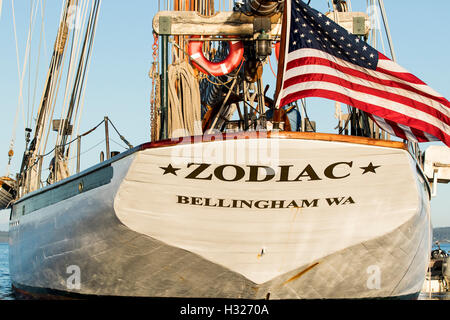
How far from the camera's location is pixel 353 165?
26.5ft

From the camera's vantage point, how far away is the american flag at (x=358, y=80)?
8367 millimetres

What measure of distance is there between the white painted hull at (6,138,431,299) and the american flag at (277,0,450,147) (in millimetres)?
753

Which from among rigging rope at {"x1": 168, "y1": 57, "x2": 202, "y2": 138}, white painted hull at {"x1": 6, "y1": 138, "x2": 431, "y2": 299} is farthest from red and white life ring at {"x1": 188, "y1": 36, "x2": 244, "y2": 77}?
white painted hull at {"x1": 6, "y1": 138, "x2": 431, "y2": 299}

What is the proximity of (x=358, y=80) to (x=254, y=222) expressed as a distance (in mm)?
2548

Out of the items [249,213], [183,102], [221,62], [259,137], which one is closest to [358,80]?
[259,137]

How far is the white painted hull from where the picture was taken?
7.96 metres

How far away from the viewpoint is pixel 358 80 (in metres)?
8.52

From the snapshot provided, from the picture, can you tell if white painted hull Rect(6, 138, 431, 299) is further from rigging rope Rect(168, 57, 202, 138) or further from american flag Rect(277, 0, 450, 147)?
rigging rope Rect(168, 57, 202, 138)

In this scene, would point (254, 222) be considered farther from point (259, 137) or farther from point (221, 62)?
point (221, 62)

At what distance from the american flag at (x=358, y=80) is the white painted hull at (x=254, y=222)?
0.75 meters

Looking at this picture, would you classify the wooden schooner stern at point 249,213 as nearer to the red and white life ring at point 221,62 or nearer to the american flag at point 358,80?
the american flag at point 358,80

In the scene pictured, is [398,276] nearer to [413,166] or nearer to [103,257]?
[413,166]

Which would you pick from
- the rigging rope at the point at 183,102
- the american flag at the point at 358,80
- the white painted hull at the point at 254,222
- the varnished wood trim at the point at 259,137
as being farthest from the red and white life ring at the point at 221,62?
the varnished wood trim at the point at 259,137

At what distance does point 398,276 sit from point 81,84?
10.5m
